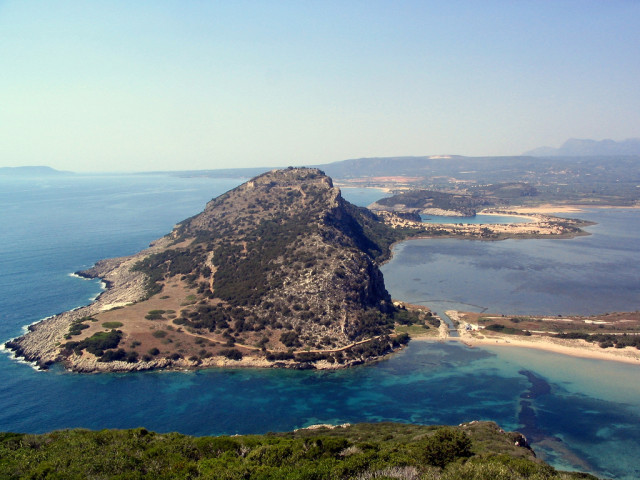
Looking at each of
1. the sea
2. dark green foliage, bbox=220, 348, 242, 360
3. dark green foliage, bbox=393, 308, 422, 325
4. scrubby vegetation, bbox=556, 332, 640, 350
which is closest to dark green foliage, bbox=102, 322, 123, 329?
the sea

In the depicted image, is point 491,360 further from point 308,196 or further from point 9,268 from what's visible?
point 9,268

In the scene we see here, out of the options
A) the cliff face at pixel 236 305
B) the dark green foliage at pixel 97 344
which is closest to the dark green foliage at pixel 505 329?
the cliff face at pixel 236 305

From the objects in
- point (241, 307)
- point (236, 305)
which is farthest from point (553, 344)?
point (236, 305)

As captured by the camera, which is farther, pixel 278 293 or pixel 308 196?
pixel 308 196

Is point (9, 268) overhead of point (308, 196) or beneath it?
beneath

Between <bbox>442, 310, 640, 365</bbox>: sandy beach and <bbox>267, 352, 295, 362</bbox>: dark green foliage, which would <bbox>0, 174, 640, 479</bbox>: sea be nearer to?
<bbox>442, 310, 640, 365</bbox>: sandy beach

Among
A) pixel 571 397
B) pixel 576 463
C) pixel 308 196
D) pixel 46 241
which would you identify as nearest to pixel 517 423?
pixel 576 463

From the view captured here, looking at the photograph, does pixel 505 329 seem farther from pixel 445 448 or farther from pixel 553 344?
pixel 445 448
